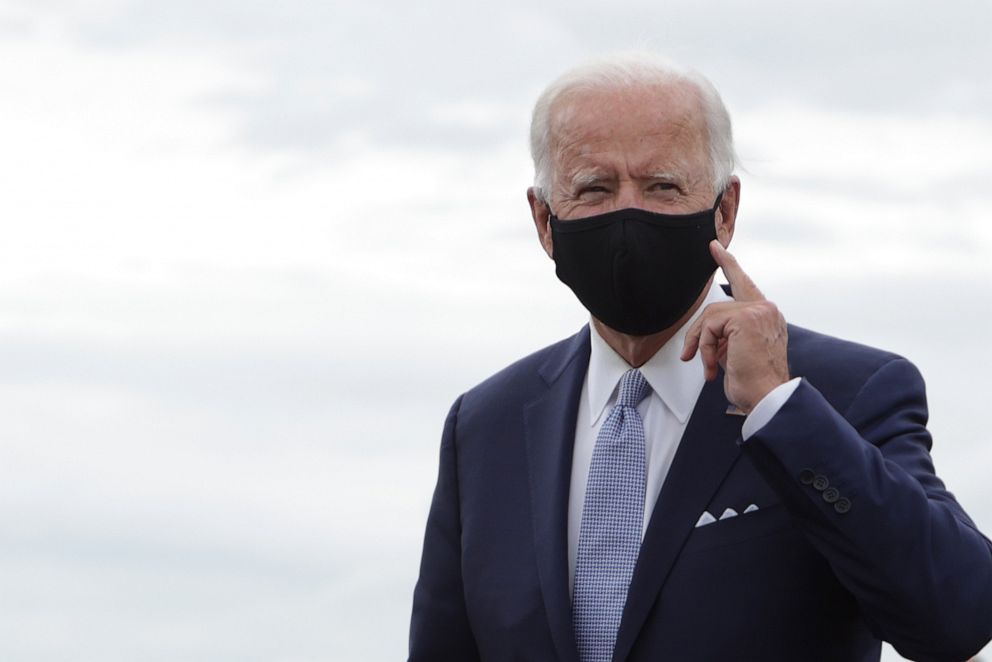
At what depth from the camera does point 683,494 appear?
4.50 m

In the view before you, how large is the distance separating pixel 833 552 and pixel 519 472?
1134mm

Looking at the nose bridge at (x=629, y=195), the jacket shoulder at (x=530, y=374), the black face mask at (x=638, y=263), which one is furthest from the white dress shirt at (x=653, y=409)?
the nose bridge at (x=629, y=195)

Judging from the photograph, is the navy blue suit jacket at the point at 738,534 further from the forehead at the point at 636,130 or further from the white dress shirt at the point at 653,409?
the forehead at the point at 636,130

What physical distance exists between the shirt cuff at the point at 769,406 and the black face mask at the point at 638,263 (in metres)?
0.54

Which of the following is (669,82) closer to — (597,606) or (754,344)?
(754,344)

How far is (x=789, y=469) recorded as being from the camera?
408 centimetres

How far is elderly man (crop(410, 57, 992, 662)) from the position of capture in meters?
4.06

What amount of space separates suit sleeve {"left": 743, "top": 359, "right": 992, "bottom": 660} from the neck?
0.65 meters

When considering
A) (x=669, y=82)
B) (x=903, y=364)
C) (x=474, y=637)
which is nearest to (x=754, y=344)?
(x=903, y=364)

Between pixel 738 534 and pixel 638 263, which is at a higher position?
pixel 638 263

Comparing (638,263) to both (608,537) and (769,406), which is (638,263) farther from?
(608,537)

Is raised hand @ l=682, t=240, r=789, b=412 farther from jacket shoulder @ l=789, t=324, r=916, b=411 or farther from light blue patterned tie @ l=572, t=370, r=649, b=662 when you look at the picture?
light blue patterned tie @ l=572, t=370, r=649, b=662

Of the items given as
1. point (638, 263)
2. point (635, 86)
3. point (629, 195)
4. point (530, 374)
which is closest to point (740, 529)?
point (638, 263)

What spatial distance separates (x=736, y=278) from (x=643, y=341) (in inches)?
18.5
